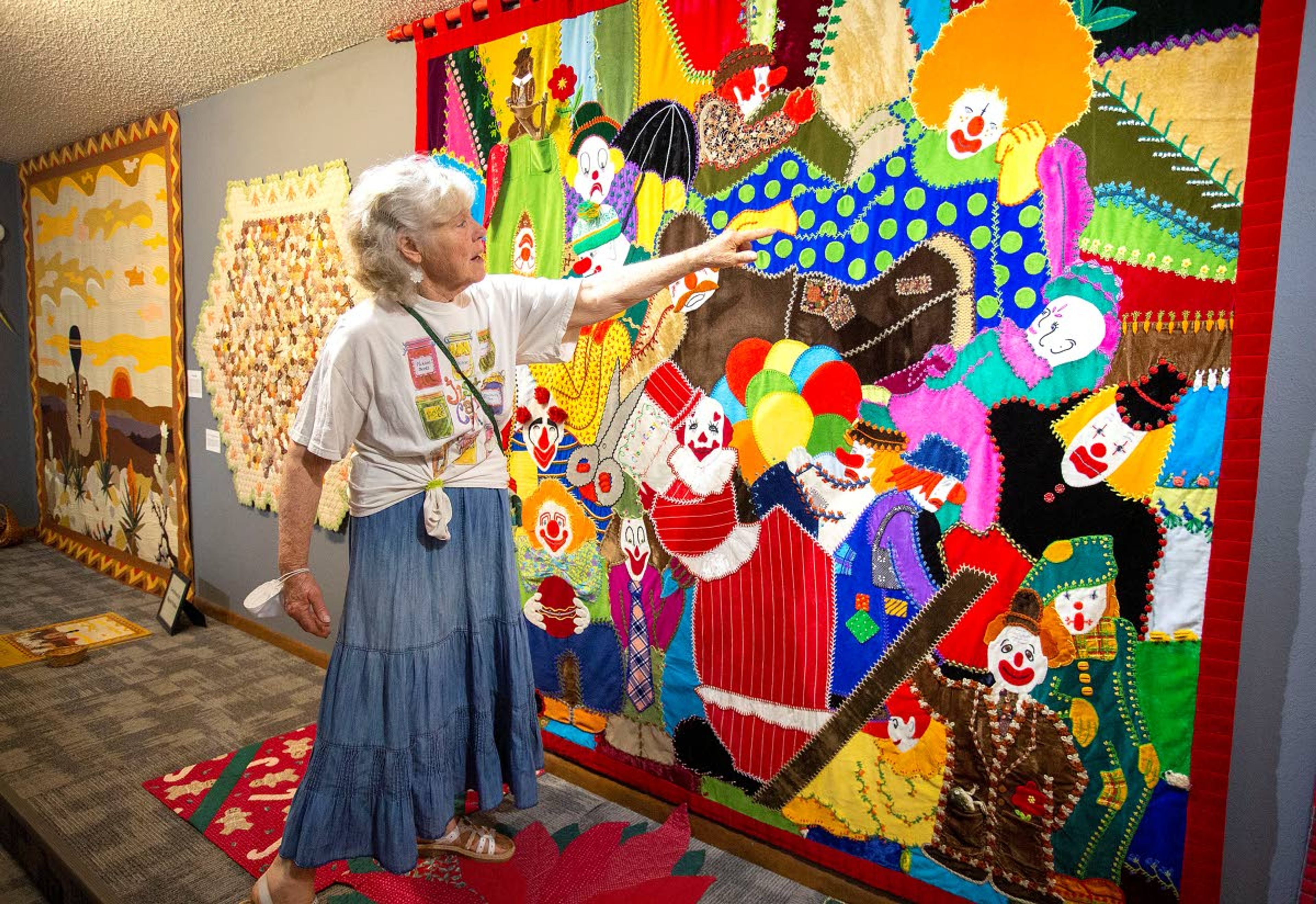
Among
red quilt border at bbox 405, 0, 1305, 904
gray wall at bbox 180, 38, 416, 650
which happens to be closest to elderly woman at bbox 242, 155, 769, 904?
red quilt border at bbox 405, 0, 1305, 904

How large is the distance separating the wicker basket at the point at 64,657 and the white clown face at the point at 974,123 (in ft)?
12.1

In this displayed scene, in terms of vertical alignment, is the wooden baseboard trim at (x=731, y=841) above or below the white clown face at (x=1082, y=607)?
below

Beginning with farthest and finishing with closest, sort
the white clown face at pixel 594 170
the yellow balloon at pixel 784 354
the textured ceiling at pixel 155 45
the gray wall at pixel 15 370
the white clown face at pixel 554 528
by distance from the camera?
the gray wall at pixel 15 370
the textured ceiling at pixel 155 45
the white clown face at pixel 554 528
the white clown face at pixel 594 170
the yellow balloon at pixel 784 354

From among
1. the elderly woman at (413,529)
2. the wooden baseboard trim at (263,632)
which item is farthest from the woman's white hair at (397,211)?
the wooden baseboard trim at (263,632)

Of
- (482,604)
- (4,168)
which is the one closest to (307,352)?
(482,604)

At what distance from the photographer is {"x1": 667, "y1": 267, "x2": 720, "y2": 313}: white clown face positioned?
2023 mm

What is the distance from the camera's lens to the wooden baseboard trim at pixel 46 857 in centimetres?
193

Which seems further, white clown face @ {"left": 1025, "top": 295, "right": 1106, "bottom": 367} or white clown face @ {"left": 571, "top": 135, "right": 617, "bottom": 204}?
white clown face @ {"left": 571, "top": 135, "right": 617, "bottom": 204}

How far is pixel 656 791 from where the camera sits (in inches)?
88.8

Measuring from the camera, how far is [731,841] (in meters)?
2.10

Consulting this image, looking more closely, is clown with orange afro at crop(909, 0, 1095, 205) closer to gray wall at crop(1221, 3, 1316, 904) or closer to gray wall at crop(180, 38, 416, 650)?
gray wall at crop(1221, 3, 1316, 904)

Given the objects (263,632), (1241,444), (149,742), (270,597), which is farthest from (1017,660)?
(263,632)

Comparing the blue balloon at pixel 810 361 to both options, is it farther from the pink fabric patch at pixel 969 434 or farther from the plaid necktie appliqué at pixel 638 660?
the plaid necktie appliqué at pixel 638 660

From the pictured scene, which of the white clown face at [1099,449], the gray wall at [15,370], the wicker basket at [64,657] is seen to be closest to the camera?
the white clown face at [1099,449]
